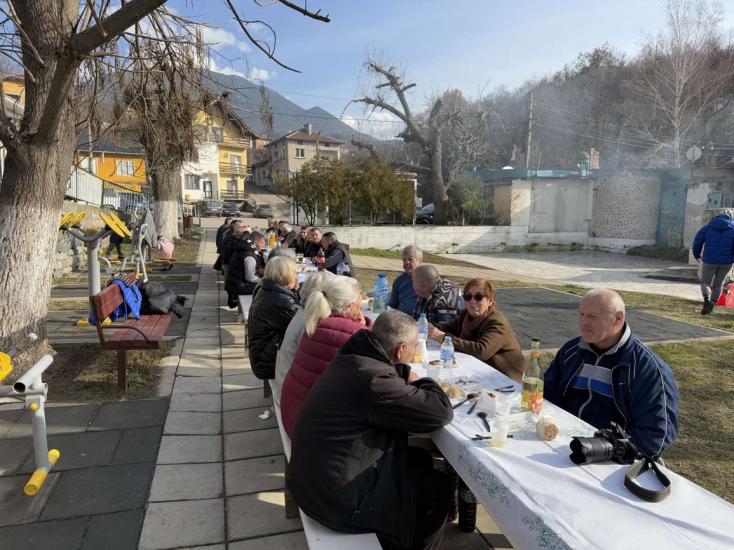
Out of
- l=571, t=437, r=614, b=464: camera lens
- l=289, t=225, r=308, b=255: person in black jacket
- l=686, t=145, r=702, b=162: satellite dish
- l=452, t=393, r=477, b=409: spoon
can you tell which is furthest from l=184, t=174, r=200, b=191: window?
l=571, t=437, r=614, b=464: camera lens

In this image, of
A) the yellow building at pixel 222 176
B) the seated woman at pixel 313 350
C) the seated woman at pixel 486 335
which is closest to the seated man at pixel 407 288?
the seated woman at pixel 486 335

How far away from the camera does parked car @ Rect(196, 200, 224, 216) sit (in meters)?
40.0

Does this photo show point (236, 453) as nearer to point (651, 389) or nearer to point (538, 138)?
point (651, 389)

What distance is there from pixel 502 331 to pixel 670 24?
1203 inches

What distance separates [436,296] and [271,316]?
4.69 ft

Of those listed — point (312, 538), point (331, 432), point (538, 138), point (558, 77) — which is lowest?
point (312, 538)

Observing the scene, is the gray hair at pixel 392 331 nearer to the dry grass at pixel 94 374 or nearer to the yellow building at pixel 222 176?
the dry grass at pixel 94 374

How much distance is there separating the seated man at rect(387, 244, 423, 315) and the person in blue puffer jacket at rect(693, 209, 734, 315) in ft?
20.2

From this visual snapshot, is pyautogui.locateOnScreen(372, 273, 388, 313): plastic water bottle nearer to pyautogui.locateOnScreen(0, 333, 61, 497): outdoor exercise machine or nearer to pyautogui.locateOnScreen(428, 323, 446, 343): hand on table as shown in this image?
pyautogui.locateOnScreen(428, 323, 446, 343): hand on table

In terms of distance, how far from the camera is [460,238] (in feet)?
69.5

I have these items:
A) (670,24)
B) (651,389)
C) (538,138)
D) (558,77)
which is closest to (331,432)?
(651,389)

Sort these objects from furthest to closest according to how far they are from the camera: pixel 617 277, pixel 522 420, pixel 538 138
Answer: pixel 538 138, pixel 617 277, pixel 522 420

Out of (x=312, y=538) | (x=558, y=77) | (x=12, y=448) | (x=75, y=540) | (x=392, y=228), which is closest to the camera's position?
(x=312, y=538)

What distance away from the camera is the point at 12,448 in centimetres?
333
